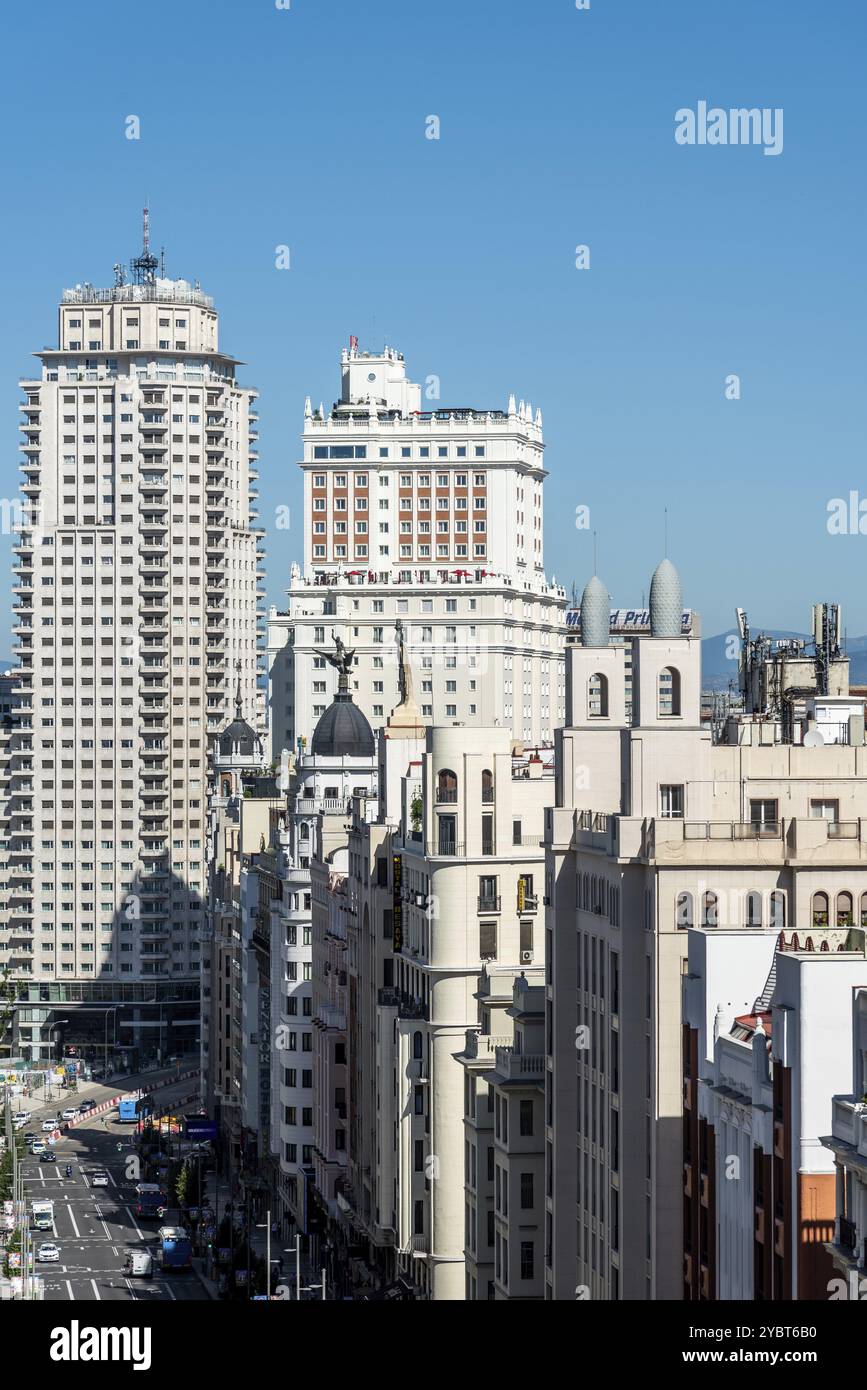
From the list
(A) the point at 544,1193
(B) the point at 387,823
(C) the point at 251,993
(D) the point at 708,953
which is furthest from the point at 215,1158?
(D) the point at 708,953

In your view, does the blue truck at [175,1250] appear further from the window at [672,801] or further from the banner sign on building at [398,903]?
the window at [672,801]

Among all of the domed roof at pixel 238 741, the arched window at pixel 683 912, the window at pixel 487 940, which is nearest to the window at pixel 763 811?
the arched window at pixel 683 912

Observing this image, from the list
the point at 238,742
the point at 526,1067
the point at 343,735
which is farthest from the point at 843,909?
the point at 238,742

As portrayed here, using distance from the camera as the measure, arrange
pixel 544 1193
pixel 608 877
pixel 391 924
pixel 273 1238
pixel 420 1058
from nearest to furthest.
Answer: pixel 608 877 < pixel 544 1193 < pixel 420 1058 < pixel 391 924 < pixel 273 1238

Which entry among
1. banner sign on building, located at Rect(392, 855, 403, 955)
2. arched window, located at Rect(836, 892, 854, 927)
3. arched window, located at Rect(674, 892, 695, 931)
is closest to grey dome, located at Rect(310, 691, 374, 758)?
banner sign on building, located at Rect(392, 855, 403, 955)

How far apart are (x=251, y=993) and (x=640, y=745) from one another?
3341 inches

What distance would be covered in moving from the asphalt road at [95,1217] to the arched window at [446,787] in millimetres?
20057

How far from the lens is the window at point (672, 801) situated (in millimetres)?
56094

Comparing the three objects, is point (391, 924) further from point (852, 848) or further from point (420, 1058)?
point (852, 848)

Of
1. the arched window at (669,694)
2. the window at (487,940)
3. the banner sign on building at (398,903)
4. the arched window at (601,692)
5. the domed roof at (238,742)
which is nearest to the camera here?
the arched window at (669,694)

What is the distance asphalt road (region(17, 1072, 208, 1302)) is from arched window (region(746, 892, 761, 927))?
37393mm

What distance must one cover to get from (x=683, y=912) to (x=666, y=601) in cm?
858

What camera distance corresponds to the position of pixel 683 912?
173 ft
